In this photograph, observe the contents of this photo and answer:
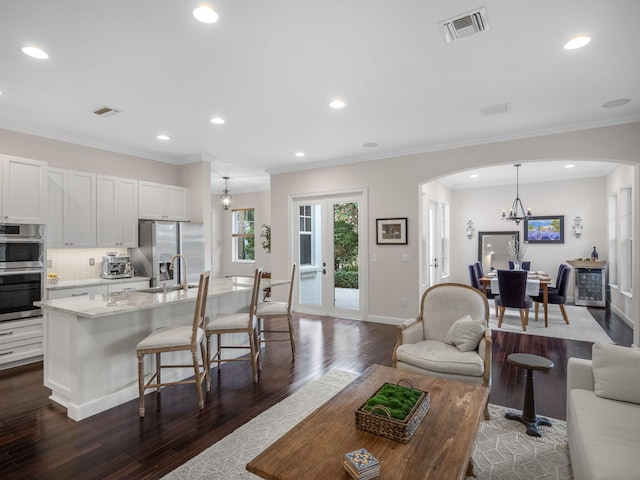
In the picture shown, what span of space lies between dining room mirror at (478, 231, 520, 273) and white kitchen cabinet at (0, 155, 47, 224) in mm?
8719

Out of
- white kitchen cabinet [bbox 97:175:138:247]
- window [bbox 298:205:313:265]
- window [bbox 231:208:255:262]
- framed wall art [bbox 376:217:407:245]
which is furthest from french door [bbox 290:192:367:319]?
window [bbox 231:208:255:262]

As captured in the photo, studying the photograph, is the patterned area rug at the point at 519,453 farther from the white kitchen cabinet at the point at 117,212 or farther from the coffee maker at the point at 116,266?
the white kitchen cabinet at the point at 117,212

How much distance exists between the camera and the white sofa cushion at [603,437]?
4.88ft

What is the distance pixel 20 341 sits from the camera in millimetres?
3971

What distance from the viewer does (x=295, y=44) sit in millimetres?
2674

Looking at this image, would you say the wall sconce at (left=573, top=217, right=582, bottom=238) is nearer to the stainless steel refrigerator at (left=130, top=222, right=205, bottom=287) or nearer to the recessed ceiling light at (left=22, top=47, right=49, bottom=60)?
the stainless steel refrigerator at (left=130, top=222, right=205, bottom=287)

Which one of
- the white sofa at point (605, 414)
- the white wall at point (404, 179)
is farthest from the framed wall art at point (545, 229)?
the white sofa at point (605, 414)

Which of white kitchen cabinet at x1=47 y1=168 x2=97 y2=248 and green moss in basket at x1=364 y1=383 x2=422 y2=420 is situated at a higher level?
white kitchen cabinet at x1=47 y1=168 x2=97 y2=248

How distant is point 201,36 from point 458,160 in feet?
13.1

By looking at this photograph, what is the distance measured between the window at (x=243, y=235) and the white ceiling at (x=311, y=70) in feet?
15.7

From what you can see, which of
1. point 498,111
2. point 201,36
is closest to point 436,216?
point 498,111

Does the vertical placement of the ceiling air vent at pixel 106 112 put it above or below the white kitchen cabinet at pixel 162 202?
above

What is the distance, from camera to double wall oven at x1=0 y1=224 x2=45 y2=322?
3900 millimetres

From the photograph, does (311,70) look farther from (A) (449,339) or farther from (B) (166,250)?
(B) (166,250)
